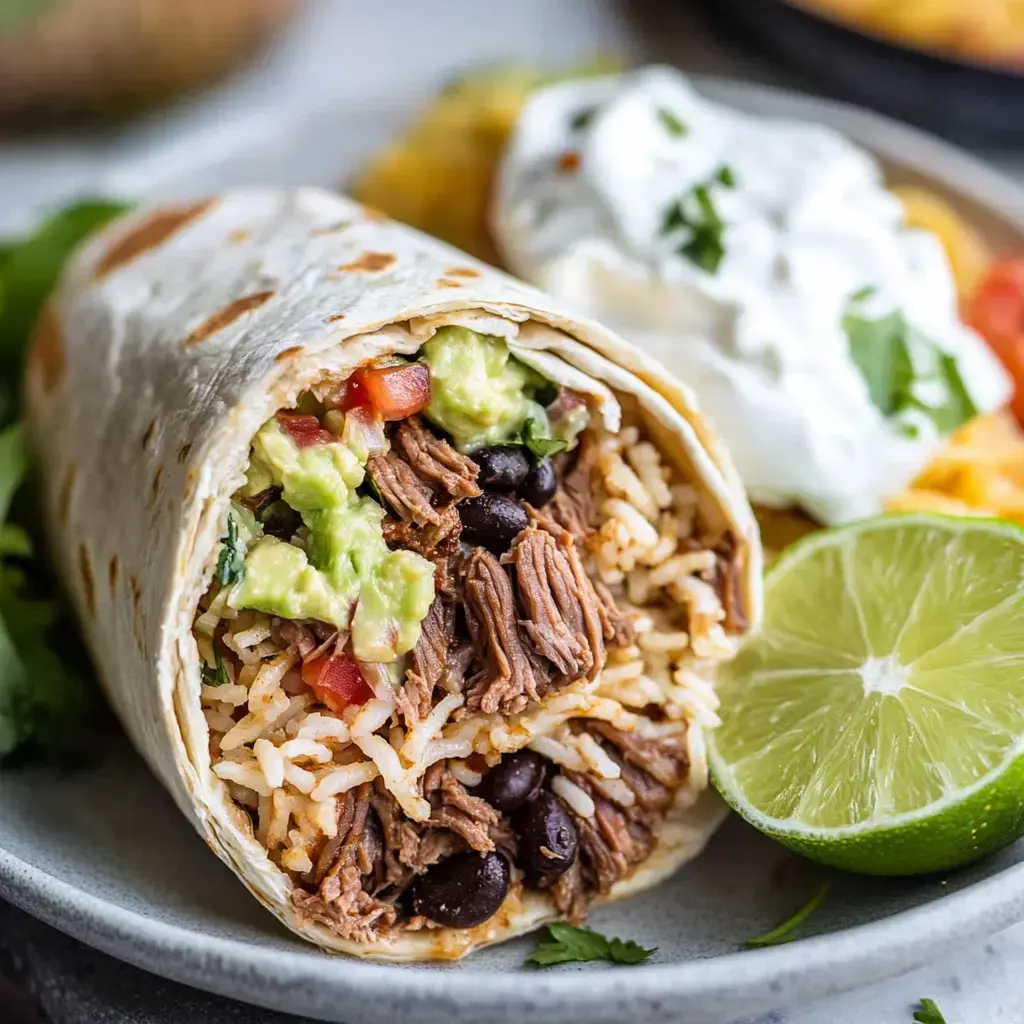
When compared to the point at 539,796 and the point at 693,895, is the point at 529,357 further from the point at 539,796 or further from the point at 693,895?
the point at 693,895

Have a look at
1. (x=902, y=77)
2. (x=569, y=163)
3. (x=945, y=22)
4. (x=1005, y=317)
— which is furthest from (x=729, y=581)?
(x=945, y=22)

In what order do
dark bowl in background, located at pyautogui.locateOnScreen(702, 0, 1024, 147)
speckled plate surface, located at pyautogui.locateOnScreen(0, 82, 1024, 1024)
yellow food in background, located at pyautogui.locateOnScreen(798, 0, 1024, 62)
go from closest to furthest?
speckled plate surface, located at pyautogui.locateOnScreen(0, 82, 1024, 1024) → dark bowl in background, located at pyautogui.locateOnScreen(702, 0, 1024, 147) → yellow food in background, located at pyautogui.locateOnScreen(798, 0, 1024, 62)

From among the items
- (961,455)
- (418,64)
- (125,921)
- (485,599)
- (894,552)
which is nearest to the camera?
(125,921)

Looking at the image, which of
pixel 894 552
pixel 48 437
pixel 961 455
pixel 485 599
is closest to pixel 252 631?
pixel 485 599

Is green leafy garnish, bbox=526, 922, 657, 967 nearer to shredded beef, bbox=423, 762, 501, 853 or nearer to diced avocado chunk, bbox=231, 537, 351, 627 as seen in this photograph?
shredded beef, bbox=423, 762, 501, 853

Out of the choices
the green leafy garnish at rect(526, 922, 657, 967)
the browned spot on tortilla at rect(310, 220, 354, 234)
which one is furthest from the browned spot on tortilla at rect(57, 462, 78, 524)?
the green leafy garnish at rect(526, 922, 657, 967)

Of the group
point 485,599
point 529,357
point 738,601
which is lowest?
point 738,601
